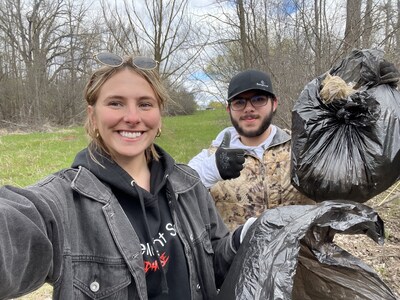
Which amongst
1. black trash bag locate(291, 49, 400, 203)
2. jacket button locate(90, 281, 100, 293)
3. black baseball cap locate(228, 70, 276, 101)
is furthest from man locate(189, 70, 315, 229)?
jacket button locate(90, 281, 100, 293)

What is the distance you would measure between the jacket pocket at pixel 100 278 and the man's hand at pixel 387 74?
1.36 m

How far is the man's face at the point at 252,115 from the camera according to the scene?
1.93 metres

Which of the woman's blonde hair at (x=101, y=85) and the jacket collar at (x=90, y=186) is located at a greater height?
the woman's blonde hair at (x=101, y=85)

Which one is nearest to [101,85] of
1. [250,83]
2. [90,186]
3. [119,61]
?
[119,61]

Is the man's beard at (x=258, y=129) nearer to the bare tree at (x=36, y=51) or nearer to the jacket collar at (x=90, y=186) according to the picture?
the jacket collar at (x=90, y=186)

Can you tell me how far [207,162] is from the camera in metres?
1.89

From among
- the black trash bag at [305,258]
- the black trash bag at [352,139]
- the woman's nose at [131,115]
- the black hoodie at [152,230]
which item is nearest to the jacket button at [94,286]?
the black hoodie at [152,230]

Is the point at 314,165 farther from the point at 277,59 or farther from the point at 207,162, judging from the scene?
the point at 277,59

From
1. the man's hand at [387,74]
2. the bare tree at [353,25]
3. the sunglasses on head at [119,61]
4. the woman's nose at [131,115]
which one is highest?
the bare tree at [353,25]

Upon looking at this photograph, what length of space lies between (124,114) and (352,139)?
102 cm

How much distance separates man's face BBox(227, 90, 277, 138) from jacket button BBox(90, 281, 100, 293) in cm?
110

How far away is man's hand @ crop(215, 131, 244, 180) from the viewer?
1755mm

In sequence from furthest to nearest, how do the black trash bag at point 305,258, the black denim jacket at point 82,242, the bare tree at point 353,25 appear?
the bare tree at point 353,25 → the black trash bag at point 305,258 → the black denim jacket at point 82,242

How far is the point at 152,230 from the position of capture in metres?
1.28
